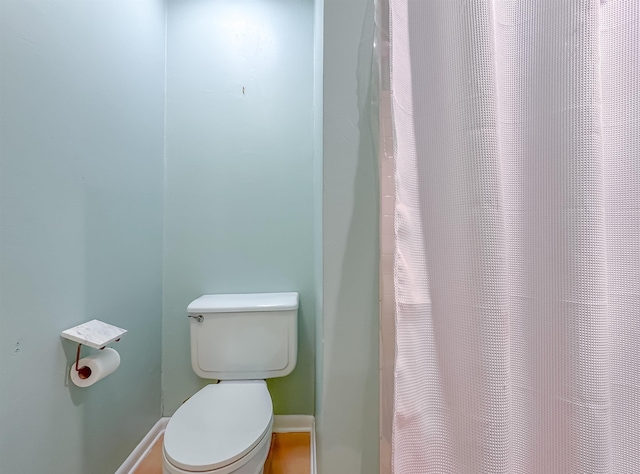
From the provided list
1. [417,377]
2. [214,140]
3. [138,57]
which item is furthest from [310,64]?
[417,377]

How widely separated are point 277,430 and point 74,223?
1313 mm

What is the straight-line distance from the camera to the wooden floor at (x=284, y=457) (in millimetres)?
1159

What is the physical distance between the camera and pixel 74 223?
34.5 inches

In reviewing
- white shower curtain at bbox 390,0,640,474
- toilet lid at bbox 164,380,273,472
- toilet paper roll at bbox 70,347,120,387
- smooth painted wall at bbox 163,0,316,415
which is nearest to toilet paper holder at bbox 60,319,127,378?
toilet paper roll at bbox 70,347,120,387

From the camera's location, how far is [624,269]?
560 mm

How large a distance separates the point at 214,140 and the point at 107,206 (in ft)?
2.06

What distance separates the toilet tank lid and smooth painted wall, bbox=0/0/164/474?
26 cm

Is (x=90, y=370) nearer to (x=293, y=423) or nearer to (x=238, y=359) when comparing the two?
(x=238, y=359)

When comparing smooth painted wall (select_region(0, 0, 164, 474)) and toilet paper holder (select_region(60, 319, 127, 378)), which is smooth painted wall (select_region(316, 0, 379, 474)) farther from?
smooth painted wall (select_region(0, 0, 164, 474))

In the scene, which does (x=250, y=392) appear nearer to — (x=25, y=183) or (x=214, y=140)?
(x=25, y=183)

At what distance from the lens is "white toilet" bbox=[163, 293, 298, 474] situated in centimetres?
89

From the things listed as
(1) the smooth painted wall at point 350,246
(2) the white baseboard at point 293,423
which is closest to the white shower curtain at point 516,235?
(1) the smooth painted wall at point 350,246

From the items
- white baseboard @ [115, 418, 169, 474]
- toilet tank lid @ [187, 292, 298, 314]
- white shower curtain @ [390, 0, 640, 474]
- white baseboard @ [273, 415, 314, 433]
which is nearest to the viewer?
white shower curtain @ [390, 0, 640, 474]

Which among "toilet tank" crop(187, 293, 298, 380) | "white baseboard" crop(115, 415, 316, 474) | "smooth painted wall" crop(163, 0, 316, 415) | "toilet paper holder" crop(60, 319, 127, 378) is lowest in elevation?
"white baseboard" crop(115, 415, 316, 474)
